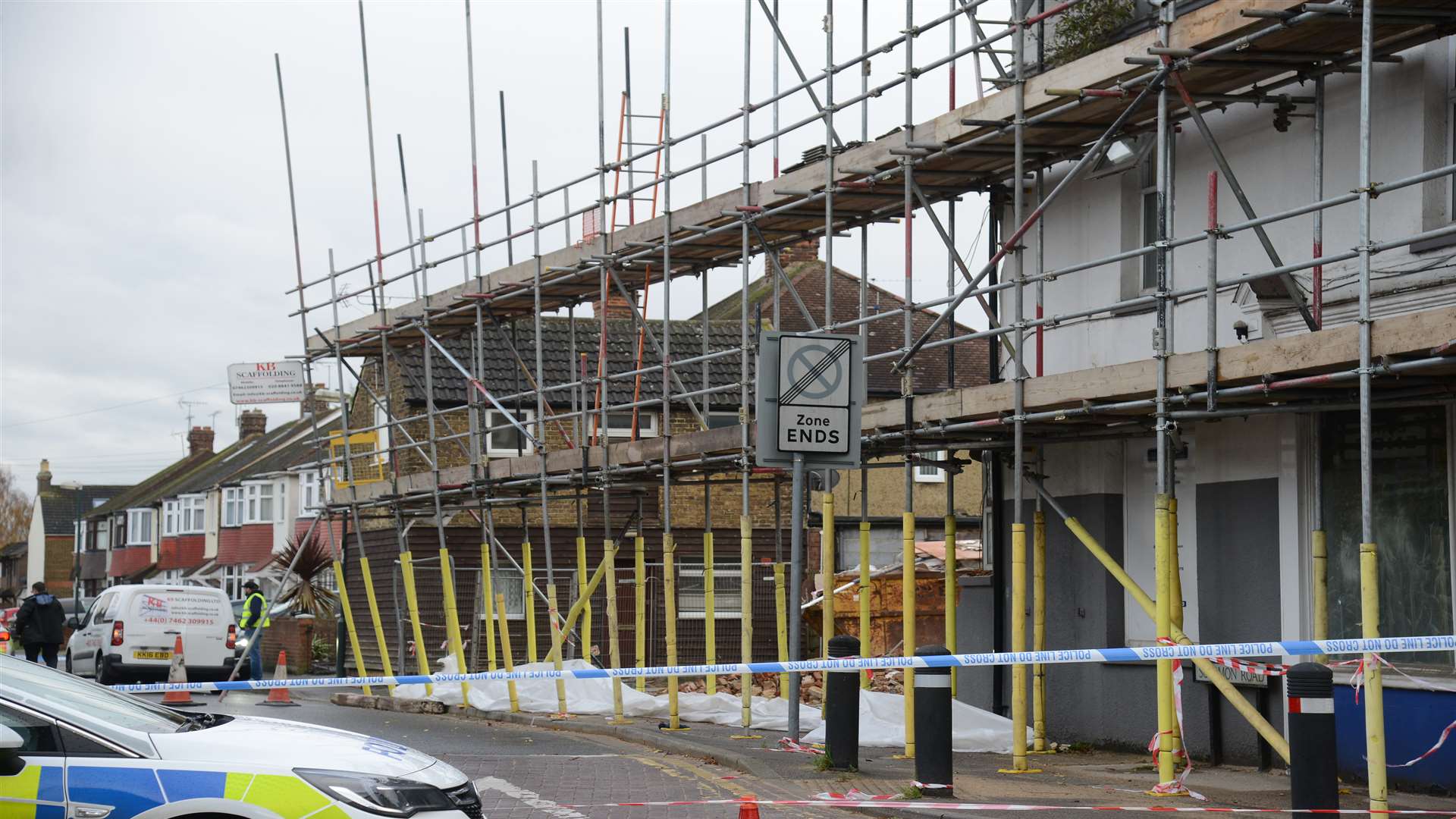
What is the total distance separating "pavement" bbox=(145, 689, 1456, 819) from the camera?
396 inches

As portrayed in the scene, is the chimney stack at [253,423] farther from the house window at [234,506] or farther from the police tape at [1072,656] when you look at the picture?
the police tape at [1072,656]

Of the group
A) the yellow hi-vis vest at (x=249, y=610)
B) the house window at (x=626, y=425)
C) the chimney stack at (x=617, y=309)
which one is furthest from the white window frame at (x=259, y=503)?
the yellow hi-vis vest at (x=249, y=610)

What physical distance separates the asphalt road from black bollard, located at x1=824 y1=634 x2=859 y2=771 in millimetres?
525

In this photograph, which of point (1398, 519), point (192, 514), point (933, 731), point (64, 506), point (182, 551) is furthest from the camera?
point (64, 506)

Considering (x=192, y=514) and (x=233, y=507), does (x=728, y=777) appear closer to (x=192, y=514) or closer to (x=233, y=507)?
(x=233, y=507)

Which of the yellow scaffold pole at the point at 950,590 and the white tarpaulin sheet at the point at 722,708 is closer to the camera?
the yellow scaffold pole at the point at 950,590

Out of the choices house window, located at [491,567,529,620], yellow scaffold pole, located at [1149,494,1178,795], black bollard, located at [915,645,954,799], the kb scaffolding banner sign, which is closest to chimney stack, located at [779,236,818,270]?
house window, located at [491,567,529,620]

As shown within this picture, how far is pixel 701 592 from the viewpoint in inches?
1229

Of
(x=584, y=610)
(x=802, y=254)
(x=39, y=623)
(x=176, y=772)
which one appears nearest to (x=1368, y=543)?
(x=176, y=772)

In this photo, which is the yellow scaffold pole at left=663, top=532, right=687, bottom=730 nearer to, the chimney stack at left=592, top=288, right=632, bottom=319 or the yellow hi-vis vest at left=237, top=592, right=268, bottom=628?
the chimney stack at left=592, top=288, right=632, bottom=319

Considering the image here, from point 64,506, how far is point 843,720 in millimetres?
91106

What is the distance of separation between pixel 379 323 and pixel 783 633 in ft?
28.2

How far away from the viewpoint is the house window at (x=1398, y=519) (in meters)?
10.9

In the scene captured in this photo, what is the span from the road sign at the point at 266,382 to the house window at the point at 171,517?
1627 inches
